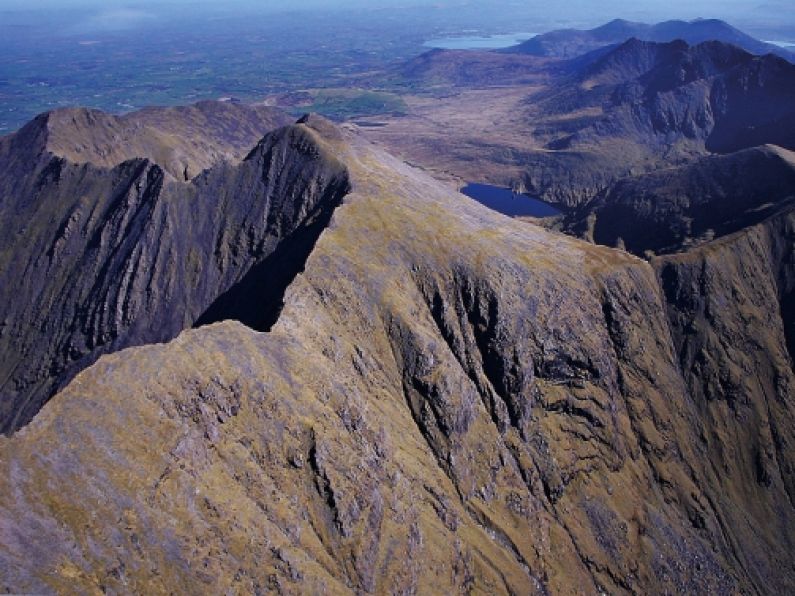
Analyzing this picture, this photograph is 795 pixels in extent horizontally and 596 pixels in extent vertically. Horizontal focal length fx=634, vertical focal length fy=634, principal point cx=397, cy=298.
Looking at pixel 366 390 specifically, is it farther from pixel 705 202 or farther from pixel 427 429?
pixel 705 202

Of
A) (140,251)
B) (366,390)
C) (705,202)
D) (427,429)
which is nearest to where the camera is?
(366,390)

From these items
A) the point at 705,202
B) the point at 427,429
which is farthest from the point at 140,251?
the point at 705,202

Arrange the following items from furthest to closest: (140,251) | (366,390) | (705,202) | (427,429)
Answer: (705,202) < (140,251) < (427,429) < (366,390)

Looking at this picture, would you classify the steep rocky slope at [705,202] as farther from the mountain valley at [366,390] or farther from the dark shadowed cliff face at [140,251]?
the dark shadowed cliff face at [140,251]

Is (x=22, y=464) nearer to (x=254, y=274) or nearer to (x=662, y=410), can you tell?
(x=254, y=274)

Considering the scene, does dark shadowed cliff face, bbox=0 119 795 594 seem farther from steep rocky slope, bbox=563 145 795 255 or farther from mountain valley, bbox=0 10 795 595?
steep rocky slope, bbox=563 145 795 255

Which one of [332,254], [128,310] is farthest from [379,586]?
[128,310]

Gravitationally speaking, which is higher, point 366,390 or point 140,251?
point 140,251

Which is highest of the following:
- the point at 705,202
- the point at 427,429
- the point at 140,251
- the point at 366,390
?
the point at 140,251

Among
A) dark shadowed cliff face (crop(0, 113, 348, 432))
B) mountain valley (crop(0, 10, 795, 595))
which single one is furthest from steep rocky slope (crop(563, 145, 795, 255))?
dark shadowed cliff face (crop(0, 113, 348, 432))
